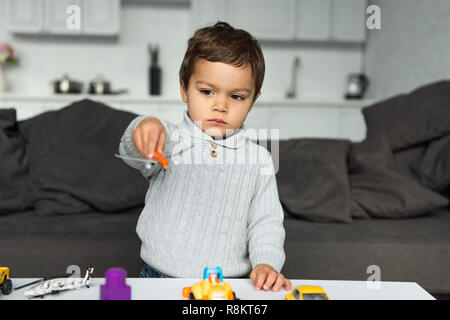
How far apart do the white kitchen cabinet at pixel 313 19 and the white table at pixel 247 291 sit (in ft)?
11.6

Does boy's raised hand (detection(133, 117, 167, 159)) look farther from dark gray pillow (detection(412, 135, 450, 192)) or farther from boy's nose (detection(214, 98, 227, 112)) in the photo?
dark gray pillow (detection(412, 135, 450, 192))

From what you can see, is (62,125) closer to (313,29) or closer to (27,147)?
(27,147)

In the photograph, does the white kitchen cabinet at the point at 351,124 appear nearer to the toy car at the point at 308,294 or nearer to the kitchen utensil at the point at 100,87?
the kitchen utensil at the point at 100,87

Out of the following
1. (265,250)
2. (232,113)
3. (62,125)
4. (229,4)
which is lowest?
(265,250)

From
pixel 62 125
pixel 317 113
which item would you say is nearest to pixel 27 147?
pixel 62 125

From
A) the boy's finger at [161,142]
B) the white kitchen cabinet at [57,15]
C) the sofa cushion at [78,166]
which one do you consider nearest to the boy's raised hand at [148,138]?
the boy's finger at [161,142]

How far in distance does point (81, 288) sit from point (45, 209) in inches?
38.5

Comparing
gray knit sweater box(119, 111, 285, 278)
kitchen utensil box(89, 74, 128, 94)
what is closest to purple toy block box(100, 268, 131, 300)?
gray knit sweater box(119, 111, 285, 278)

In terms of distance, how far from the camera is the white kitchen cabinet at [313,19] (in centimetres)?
383

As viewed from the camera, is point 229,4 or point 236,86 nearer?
point 236,86

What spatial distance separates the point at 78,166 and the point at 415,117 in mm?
1298

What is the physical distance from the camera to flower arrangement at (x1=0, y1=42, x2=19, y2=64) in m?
→ 3.62
